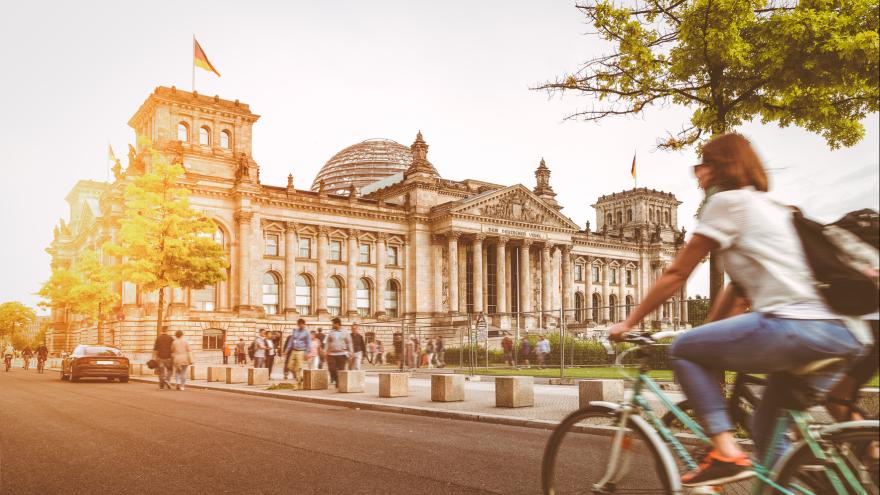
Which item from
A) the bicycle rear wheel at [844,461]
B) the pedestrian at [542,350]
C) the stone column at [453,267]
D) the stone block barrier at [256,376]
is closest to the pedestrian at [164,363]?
the stone block barrier at [256,376]

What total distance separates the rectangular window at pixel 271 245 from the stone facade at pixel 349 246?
0.18 metres

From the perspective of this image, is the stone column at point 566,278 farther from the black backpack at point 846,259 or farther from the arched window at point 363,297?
the black backpack at point 846,259

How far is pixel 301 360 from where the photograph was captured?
2364 centimetres

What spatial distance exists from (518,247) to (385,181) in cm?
1584

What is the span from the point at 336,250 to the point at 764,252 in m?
61.5

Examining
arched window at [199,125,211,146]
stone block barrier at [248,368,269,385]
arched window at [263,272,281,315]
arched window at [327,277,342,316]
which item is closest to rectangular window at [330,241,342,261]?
arched window at [327,277,342,316]

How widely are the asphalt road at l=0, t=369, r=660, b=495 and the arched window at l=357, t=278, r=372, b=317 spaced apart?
50.7 meters

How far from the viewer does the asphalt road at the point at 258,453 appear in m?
6.66

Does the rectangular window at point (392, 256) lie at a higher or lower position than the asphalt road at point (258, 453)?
higher

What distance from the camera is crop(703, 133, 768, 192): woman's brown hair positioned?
12.7 feet

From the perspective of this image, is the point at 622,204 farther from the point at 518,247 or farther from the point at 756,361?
the point at 756,361

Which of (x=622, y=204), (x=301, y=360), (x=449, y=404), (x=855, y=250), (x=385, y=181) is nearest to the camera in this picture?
(x=855, y=250)

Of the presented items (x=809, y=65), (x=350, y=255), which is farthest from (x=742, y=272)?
(x=350, y=255)

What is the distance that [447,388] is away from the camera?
646 inches
